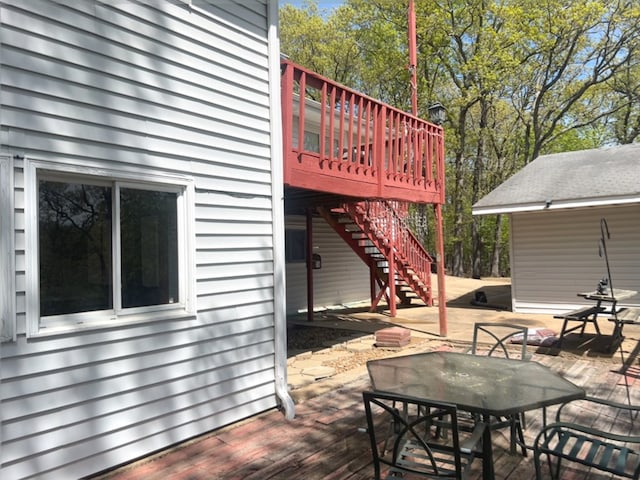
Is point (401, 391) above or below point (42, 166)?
below

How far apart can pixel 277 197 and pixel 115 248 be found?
1.68m

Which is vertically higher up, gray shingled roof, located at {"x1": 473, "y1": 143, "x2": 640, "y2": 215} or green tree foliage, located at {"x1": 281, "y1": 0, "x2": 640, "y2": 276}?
green tree foliage, located at {"x1": 281, "y1": 0, "x2": 640, "y2": 276}

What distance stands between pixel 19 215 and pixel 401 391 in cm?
256

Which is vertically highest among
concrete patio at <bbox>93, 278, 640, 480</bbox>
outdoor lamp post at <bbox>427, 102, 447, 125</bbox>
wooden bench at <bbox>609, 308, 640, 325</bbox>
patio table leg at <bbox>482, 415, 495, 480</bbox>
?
outdoor lamp post at <bbox>427, 102, 447, 125</bbox>

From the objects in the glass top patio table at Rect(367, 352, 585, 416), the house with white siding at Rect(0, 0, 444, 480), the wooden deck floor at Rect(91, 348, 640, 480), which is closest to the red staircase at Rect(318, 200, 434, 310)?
the house with white siding at Rect(0, 0, 444, 480)

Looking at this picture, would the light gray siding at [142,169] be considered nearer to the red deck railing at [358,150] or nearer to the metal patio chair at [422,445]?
the red deck railing at [358,150]

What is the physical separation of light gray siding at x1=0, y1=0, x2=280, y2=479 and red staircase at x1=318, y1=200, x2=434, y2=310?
588 centimetres

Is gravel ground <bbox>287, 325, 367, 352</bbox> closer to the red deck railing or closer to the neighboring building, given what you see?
the red deck railing

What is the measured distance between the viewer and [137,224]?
3.31 m

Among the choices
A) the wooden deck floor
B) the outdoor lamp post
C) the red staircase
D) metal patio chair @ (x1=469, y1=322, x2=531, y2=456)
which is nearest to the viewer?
the wooden deck floor

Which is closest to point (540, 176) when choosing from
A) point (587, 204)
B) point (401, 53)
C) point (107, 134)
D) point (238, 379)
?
point (587, 204)

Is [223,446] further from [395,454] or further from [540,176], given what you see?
[540,176]

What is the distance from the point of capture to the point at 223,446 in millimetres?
3441

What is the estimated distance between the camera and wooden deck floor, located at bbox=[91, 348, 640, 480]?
3002mm
